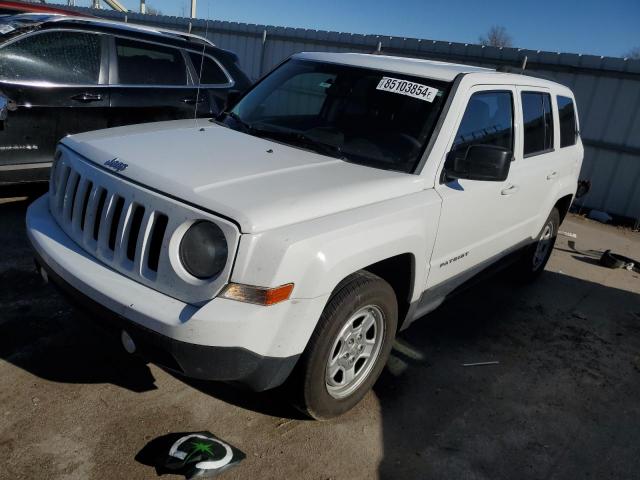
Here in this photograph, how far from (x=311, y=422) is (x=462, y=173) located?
5.31ft

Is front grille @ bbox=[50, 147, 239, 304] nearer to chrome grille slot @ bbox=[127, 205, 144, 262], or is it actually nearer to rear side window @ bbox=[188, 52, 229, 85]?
chrome grille slot @ bbox=[127, 205, 144, 262]

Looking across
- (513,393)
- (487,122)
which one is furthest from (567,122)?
(513,393)

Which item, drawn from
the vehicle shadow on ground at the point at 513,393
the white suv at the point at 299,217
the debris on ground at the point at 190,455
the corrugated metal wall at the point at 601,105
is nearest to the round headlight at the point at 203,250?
the white suv at the point at 299,217

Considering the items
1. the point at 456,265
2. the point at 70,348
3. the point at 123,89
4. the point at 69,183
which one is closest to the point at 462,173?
the point at 456,265

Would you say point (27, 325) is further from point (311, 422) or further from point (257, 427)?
point (311, 422)

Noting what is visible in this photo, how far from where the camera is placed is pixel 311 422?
9.93 feet

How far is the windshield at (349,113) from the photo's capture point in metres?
3.29

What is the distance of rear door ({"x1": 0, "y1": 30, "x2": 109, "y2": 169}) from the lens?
15.7 ft

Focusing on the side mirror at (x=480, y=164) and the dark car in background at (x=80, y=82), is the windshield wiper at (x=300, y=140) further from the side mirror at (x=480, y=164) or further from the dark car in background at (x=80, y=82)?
the dark car in background at (x=80, y=82)

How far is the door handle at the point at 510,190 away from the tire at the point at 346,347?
133cm

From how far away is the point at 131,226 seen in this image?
258cm

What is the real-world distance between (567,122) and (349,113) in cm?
262

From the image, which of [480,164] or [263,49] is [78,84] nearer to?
[480,164]

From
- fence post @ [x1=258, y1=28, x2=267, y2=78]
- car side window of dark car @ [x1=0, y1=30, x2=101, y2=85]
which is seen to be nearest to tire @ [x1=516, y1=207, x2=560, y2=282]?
car side window of dark car @ [x1=0, y1=30, x2=101, y2=85]
